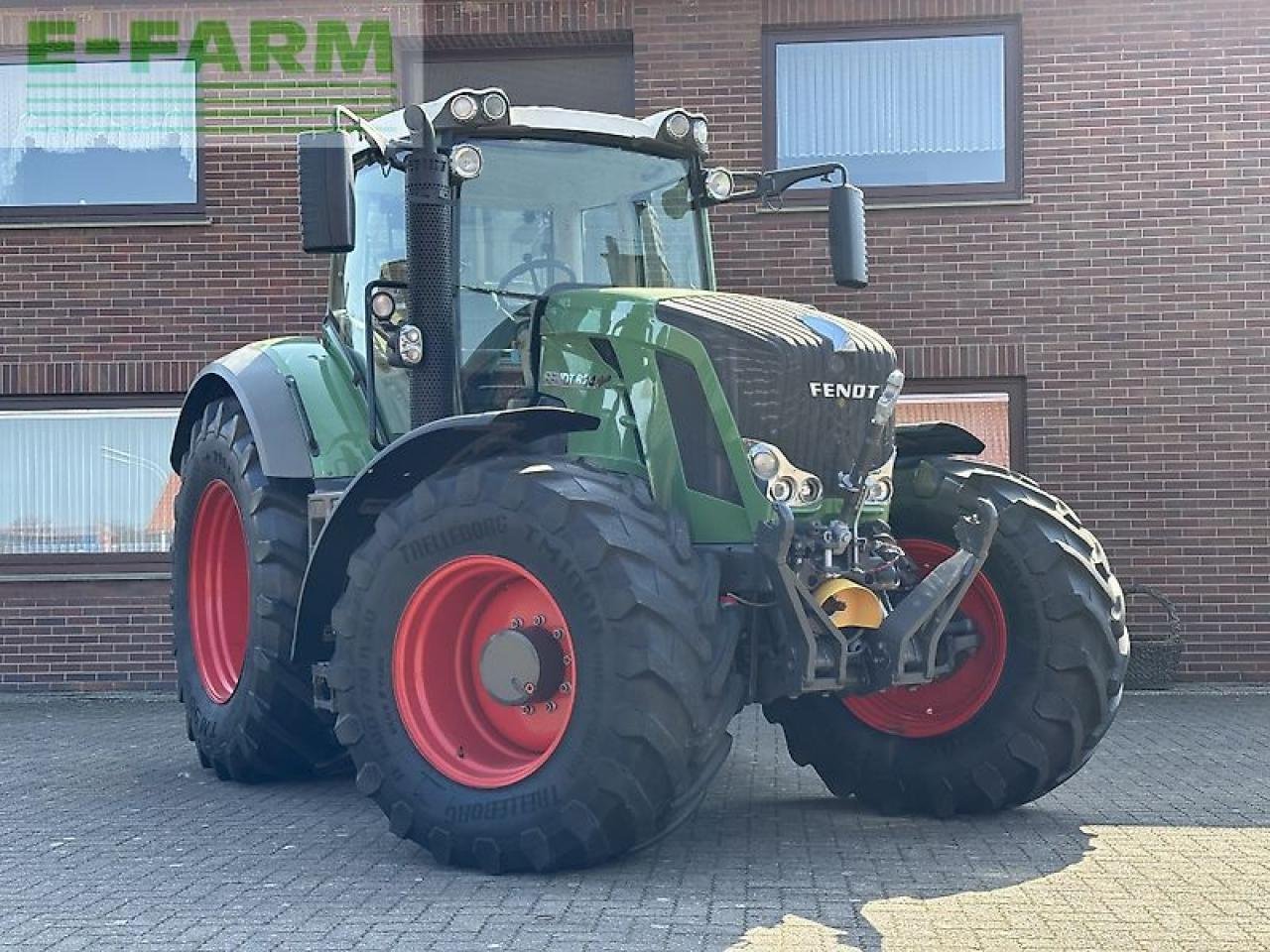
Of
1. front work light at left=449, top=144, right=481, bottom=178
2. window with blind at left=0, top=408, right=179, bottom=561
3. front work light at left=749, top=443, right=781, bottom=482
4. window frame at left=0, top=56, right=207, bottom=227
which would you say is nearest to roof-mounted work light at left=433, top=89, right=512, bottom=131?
front work light at left=449, top=144, right=481, bottom=178

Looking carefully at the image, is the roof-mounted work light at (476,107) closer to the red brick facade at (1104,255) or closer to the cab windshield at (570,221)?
the cab windshield at (570,221)

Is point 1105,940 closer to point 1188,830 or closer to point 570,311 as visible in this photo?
point 1188,830

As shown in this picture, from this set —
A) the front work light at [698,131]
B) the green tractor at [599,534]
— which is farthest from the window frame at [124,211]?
the front work light at [698,131]

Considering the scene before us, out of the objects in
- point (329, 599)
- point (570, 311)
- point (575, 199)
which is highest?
point (575, 199)

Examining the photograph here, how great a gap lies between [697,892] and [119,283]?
858cm

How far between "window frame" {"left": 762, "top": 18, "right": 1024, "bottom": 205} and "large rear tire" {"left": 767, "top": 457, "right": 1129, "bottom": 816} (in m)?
5.57

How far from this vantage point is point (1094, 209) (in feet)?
41.4

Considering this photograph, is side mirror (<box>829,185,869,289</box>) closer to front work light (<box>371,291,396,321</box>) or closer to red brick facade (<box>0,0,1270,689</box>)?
front work light (<box>371,291,396,321</box>)

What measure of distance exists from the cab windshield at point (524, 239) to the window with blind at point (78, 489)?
5589 mm

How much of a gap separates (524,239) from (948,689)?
2.49 meters

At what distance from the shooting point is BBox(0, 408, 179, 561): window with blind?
43.5 ft

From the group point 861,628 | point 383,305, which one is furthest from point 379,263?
point 861,628

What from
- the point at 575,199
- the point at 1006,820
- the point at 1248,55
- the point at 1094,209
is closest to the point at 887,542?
the point at 1006,820

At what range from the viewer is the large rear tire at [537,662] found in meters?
5.92
